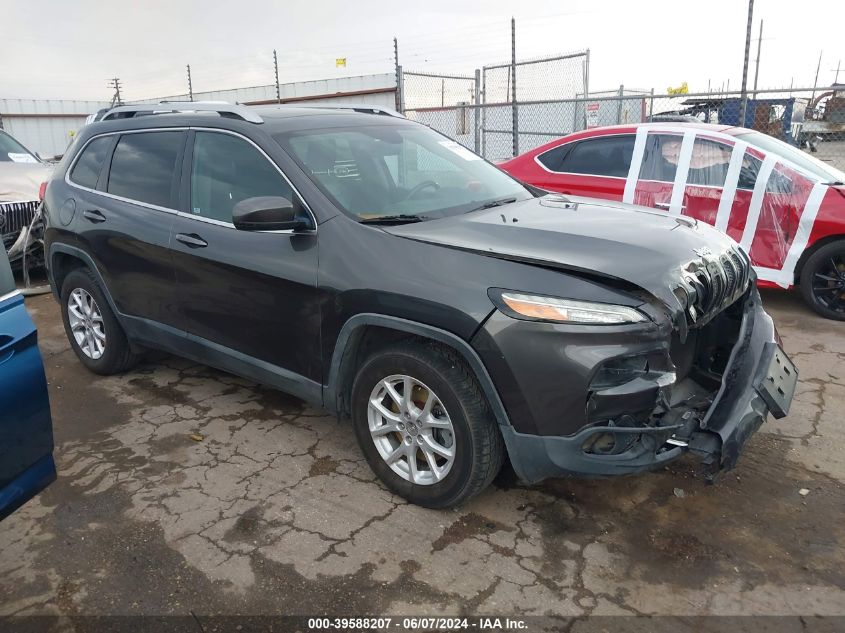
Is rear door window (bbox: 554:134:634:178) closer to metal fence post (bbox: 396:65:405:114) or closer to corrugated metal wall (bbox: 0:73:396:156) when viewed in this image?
metal fence post (bbox: 396:65:405:114)

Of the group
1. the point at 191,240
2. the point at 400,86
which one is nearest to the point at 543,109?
the point at 400,86

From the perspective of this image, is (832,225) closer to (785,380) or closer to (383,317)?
(785,380)

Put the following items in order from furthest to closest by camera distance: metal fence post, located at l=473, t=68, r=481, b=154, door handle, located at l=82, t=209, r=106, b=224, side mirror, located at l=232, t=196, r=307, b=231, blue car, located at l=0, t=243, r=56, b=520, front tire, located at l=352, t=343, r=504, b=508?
metal fence post, located at l=473, t=68, r=481, b=154 < door handle, located at l=82, t=209, r=106, b=224 < side mirror, located at l=232, t=196, r=307, b=231 < front tire, located at l=352, t=343, r=504, b=508 < blue car, located at l=0, t=243, r=56, b=520

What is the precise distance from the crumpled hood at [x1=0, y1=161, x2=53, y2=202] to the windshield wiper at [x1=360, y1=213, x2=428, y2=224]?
235 inches

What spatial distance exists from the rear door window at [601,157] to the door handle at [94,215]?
4368 millimetres

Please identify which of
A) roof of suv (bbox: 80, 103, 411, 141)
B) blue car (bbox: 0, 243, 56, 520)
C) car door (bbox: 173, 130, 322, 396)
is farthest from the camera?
roof of suv (bbox: 80, 103, 411, 141)

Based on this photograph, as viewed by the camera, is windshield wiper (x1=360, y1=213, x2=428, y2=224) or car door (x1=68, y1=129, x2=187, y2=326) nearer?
windshield wiper (x1=360, y1=213, x2=428, y2=224)

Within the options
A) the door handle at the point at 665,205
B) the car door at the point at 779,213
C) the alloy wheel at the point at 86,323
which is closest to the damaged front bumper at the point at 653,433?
the alloy wheel at the point at 86,323

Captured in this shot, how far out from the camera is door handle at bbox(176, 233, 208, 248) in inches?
144

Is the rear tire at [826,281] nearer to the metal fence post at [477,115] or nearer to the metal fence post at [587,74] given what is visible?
the metal fence post at [587,74]

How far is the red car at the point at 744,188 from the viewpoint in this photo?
18.6ft

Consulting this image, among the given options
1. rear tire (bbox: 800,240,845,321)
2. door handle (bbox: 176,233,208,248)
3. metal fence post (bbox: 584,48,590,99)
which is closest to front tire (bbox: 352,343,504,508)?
door handle (bbox: 176,233,208,248)

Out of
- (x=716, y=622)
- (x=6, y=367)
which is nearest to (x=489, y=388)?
(x=716, y=622)

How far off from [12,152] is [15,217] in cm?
168
